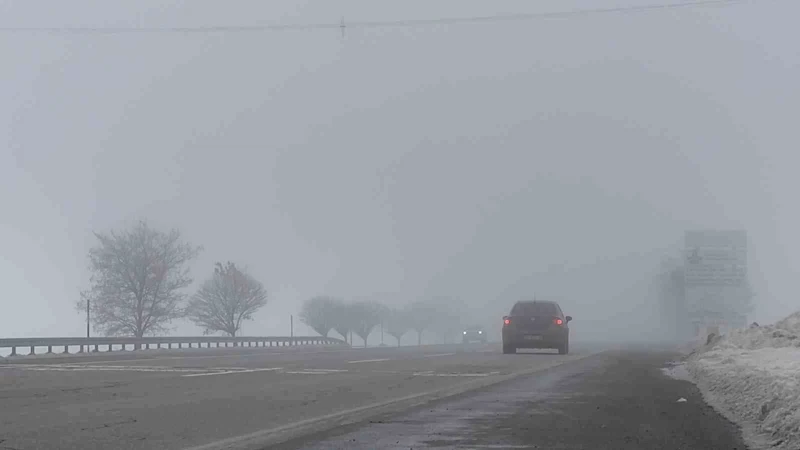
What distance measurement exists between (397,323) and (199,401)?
127 metres

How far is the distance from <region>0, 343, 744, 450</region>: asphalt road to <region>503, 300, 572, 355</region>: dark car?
502 inches

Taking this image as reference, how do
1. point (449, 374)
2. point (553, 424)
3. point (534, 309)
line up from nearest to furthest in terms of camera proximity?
point (553, 424), point (449, 374), point (534, 309)

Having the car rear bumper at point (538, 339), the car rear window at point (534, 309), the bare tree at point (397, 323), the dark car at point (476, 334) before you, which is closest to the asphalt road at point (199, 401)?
the car rear bumper at point (538, 339)

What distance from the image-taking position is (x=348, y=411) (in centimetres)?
1320

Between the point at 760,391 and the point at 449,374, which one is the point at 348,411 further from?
the point at 449,374

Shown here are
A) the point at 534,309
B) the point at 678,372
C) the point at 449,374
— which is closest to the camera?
the point at 449,374

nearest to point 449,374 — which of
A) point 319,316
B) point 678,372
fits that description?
point 678,372

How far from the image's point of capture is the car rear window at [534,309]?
1359 inches

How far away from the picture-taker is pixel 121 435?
34.6 ft

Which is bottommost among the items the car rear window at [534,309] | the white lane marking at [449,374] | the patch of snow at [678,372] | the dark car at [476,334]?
the patch of snow at [678,372]

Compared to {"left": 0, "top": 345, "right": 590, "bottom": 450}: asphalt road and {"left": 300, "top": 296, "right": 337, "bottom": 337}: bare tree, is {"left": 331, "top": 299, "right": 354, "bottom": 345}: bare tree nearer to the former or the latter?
{"left": 300, "top": 296, "right": 337, "bottom": 337}: bare tree

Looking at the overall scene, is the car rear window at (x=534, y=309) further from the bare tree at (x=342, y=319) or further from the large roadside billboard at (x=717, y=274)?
the bare tree at (x=342, y=319)

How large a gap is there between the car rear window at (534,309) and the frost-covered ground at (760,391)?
10331 millimetres

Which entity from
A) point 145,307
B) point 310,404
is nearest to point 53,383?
point 310,404
